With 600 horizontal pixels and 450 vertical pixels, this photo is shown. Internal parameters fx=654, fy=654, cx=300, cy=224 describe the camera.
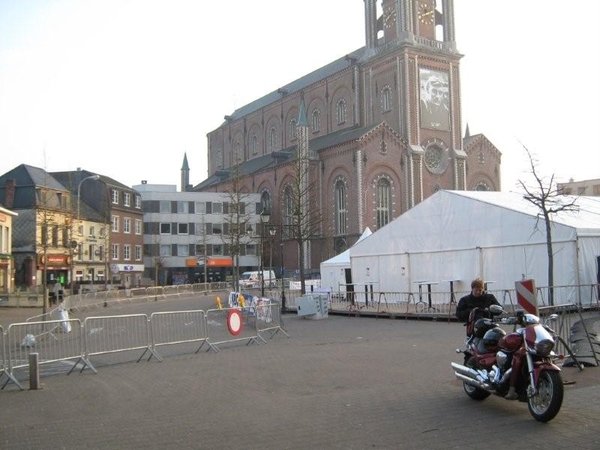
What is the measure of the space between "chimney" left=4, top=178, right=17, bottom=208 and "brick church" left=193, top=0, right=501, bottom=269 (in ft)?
67.8

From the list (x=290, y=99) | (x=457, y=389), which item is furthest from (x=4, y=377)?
(x=290, y=99)

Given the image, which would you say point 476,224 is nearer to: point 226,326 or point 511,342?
point 226,326

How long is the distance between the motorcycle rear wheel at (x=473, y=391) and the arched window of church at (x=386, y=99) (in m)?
64.5

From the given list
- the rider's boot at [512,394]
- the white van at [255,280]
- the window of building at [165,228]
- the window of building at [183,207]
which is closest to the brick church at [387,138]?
the white van at [255,280]

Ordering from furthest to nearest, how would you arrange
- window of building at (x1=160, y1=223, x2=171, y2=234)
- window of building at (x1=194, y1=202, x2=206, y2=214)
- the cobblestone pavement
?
window of building at (x1=194, y1=202, x2=206, y2=214)
window of building at (x1=160, y1=223, x2=171, y2=234)
the cobblestone pavement

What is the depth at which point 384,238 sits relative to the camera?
33969 millimetres

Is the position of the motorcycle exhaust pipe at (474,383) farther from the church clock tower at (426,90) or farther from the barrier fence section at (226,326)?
the church clock tower at (426,90)

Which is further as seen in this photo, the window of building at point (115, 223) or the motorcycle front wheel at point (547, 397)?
the window of building at point (115, 223)

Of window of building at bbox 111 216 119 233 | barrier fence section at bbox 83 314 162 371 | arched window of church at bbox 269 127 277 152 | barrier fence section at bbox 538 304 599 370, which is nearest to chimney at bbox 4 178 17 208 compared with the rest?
window of building at bbox 111 216 119 233

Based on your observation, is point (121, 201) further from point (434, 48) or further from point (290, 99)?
point (434, 48)

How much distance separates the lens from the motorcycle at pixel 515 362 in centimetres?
725

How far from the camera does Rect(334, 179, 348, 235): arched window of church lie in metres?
70.8

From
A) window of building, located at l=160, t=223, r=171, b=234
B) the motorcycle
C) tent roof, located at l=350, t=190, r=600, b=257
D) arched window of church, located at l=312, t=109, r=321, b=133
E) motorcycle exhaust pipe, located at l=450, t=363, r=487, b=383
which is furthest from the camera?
arched window of church, located at l=312, t=109, r=321, b=133

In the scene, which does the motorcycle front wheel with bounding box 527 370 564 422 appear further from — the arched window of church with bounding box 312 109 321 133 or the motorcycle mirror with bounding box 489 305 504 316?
the arched window of church with bounding box 312 109 321 133
